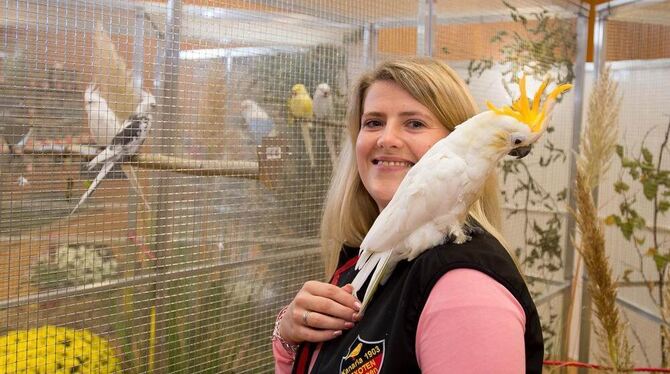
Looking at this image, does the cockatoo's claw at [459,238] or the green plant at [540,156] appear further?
the green plant at [540,156]

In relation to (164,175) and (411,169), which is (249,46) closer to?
(164,175)

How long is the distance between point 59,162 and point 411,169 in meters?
0.59

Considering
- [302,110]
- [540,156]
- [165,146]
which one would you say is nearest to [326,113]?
[302,110]

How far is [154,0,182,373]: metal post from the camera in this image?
3.41 feet

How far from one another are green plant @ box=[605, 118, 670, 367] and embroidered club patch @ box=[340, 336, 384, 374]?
1890mm

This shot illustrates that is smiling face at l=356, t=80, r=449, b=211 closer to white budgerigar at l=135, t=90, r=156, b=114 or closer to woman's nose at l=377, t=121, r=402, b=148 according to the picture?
woman's nose at l=377, t=121, r=402, b=148

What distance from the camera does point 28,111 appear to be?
2.80 feet

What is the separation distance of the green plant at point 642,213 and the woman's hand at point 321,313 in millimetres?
1832

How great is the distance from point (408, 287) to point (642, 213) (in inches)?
84.2

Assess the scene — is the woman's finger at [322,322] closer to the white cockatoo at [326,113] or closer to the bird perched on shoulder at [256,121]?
the bird perched on shoulder at [256,121]

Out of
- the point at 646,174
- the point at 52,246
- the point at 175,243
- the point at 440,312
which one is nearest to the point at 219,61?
the point at 175,243

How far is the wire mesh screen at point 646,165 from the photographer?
2.21 m

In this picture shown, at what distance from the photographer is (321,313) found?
0.82m

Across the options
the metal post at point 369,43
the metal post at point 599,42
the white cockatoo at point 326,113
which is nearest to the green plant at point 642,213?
the metal post at point 599,42
